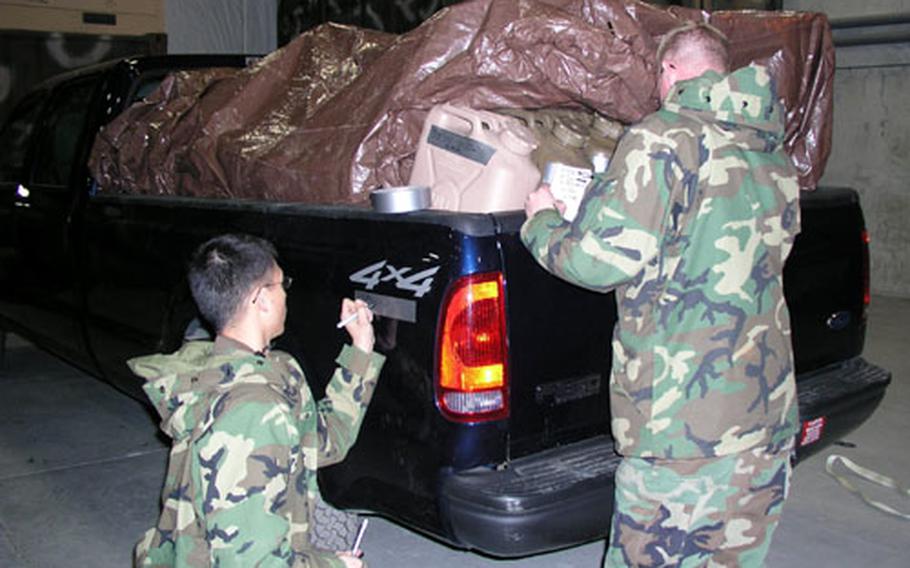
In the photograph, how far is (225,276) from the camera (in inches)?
82.7

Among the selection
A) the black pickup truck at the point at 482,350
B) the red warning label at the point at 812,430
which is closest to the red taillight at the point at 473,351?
the black pickup truck at the point at 482,350

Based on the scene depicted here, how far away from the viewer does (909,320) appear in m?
8.36

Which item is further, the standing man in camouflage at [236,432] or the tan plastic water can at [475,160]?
the tan plastic water can at [475,160]

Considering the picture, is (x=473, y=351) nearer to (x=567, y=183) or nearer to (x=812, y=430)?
(x=567, y=183)

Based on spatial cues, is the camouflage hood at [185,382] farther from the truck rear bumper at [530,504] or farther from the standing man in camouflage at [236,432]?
the truck rear bumper at [530,504]

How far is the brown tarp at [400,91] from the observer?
3234 millimetres

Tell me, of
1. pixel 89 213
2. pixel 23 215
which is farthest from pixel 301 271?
pixel 23 215

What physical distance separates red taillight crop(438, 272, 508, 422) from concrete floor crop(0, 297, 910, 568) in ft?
4.32

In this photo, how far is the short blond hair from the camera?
2.42 m

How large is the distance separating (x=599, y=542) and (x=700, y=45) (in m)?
2.31

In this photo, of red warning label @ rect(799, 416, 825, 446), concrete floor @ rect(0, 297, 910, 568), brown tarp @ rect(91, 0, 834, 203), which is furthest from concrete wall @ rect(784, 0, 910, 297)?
red warning label @ rect(799, 416, 825, 446)

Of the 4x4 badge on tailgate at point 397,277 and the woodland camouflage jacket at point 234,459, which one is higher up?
the 4x4 badge on tailgate at point 397,277

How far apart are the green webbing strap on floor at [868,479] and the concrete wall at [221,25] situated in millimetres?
10588

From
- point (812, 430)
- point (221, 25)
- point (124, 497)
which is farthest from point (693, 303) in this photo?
point (221, 25)
